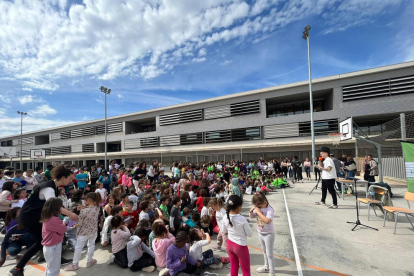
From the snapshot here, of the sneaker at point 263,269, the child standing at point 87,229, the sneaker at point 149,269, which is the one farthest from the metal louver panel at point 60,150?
the sneaker at point 263,269

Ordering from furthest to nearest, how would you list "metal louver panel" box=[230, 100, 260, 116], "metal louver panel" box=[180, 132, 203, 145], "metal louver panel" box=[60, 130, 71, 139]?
"metal louver panel" box=[60, 130, 71, 139] < "metal louver panel" box=[180, 132, 203, 145] < "metal louver panel" box=[230, 100, 260, 116]

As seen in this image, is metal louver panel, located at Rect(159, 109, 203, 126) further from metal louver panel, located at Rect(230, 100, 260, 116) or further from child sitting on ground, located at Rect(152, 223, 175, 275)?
child sitting on ground, located at Rect(152, 223, 175, 275)

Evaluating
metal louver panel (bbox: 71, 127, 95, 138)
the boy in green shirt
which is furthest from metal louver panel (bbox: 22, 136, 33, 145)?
the boy in green shirt

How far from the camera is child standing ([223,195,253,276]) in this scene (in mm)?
2791

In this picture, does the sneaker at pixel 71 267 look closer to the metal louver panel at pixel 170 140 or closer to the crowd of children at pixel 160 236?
the crowd of children at pixel 160 236

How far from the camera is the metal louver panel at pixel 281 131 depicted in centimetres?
2127

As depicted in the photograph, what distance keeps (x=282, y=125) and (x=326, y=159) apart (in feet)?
51.5

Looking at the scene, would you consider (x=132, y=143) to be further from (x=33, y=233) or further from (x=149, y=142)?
(x=33, y=233)

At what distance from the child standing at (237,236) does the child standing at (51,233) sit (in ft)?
8.27

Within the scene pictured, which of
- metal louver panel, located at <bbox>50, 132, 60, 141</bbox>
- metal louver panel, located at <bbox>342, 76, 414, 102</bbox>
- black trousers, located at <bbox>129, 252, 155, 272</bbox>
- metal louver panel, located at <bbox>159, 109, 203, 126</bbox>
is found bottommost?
black trousers, located at <bbox>129, 252, 155, 272</bbox>

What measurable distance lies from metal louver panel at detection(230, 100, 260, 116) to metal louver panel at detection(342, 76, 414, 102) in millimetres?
8644

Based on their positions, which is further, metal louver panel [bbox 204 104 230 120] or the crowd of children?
metal louver panel [bbox 204 104 230 120]

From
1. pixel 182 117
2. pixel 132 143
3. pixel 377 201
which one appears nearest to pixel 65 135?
pixel 132 143

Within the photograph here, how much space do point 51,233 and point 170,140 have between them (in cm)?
2635
